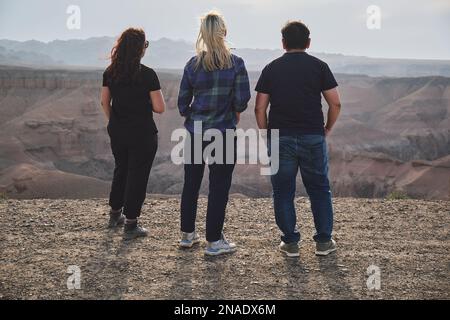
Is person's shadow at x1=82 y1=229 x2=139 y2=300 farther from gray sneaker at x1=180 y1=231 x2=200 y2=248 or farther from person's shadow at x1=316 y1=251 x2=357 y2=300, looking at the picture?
person's shadow at x1=316 y1=251 x2=357 y2=300

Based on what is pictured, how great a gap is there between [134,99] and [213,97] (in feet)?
2.83

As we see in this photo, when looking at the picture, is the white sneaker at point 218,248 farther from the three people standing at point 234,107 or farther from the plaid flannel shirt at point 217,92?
the plaid flannel shirt at point 217,92

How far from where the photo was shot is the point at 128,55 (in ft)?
16.3

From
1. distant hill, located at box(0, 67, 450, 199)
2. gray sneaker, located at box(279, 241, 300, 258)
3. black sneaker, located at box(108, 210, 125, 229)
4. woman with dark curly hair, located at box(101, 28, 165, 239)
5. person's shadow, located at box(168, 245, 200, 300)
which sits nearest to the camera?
person's shadow, located at box(168, 245, 200, 300)

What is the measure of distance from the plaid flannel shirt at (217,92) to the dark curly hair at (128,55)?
56 centimetres

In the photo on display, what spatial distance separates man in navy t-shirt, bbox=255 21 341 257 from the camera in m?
4.55

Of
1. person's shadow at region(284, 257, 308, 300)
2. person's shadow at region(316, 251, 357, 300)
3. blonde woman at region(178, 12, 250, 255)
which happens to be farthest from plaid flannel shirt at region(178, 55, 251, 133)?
person's shadow at region(316, 251, 357, 300)

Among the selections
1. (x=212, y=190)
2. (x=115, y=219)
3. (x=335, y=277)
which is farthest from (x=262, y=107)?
(x=115, y=219)

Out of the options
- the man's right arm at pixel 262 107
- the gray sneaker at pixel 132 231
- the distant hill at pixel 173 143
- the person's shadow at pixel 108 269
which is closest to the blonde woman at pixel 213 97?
the man's right arm at pixel 262 107

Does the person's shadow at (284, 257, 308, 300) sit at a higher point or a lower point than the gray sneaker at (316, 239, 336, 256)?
lower

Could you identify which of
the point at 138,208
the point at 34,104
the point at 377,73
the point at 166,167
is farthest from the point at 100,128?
the point at 377,73

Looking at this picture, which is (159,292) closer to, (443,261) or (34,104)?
(443,261)
